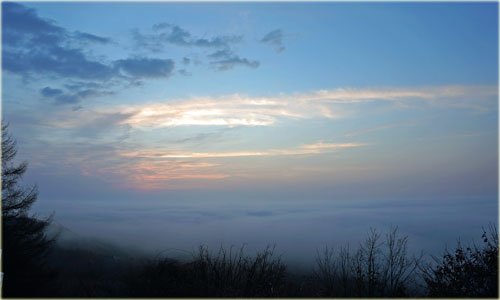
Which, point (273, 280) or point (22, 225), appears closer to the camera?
point (273, 280)

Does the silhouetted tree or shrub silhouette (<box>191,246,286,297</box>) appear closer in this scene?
shrub silhouette (<box>191,246,286,297</box>)

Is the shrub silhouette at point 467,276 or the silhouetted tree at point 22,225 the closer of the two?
the shrub silhouette at point 467,276

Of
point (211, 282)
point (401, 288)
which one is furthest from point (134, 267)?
point (401, 288)

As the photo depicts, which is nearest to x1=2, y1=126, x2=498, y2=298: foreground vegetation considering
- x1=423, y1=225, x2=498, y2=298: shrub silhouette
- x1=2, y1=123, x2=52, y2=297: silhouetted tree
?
x1=423, y1=225, x2=498, y2=298: shrub silhouette

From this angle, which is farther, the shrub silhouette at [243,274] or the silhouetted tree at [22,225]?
the silhouetted tree at [22,225]

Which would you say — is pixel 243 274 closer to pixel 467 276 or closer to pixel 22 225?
pixel 467 276

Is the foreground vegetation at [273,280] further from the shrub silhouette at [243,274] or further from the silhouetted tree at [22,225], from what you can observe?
the silhouetted tree at [22,225]

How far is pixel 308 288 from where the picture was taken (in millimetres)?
12266

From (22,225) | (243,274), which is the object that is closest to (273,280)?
(243,274)

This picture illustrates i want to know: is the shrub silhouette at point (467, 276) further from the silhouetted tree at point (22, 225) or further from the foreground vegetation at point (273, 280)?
the silhouetted tree at point (22, 225)

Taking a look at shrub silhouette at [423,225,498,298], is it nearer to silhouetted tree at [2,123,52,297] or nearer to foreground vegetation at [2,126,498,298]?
foreground vegetation at [2,126,498,298]

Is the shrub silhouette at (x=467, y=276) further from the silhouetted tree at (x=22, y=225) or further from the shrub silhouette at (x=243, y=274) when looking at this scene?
the silhouetted tree at (x=22, y=225)

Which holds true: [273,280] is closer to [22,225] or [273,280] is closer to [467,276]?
[467,276]

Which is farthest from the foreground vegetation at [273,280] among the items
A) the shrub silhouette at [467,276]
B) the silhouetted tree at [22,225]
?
the silhouetted tree at [22,225]
